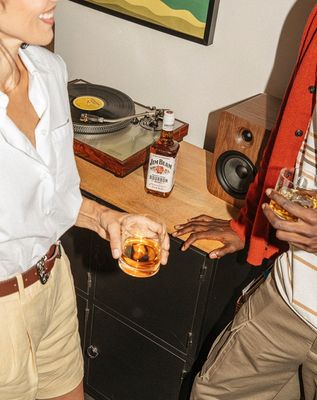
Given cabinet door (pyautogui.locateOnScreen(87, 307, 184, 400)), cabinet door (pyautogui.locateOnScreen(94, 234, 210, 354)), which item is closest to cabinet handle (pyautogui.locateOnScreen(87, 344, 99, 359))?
cabinet door (pyautogui.locateOnScreen(87, 307, 184, 400))

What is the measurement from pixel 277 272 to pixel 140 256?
1.37 ft

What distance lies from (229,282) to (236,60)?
790mm

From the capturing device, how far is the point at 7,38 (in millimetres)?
1274

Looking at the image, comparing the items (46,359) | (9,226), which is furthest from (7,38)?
(46,359)

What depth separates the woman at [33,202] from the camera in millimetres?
1249

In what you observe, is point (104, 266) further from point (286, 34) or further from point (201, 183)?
point (286, 34)

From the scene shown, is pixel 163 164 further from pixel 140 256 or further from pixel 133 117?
pixel 140 256

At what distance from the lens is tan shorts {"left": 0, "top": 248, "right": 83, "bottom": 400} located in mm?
1410

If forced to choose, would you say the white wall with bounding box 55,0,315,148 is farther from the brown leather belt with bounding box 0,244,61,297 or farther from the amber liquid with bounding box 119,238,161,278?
the brown leather belt with bounding box 0,244,61,297

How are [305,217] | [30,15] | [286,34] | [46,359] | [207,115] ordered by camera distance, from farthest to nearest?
1. [207,115]
2. [286,34]
3. [46,359]
4. [305,217]
5. [30,15]

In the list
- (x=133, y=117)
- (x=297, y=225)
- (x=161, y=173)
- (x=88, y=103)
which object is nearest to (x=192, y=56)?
(x=133, y=117)

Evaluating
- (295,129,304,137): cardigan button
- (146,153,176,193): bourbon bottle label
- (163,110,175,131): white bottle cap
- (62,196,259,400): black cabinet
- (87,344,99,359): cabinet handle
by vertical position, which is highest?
(295,129,304,137): cardigan button

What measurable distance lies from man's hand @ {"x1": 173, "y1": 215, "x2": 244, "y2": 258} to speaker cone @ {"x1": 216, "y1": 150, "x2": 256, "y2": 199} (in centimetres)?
16

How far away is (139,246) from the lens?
4.98ft
